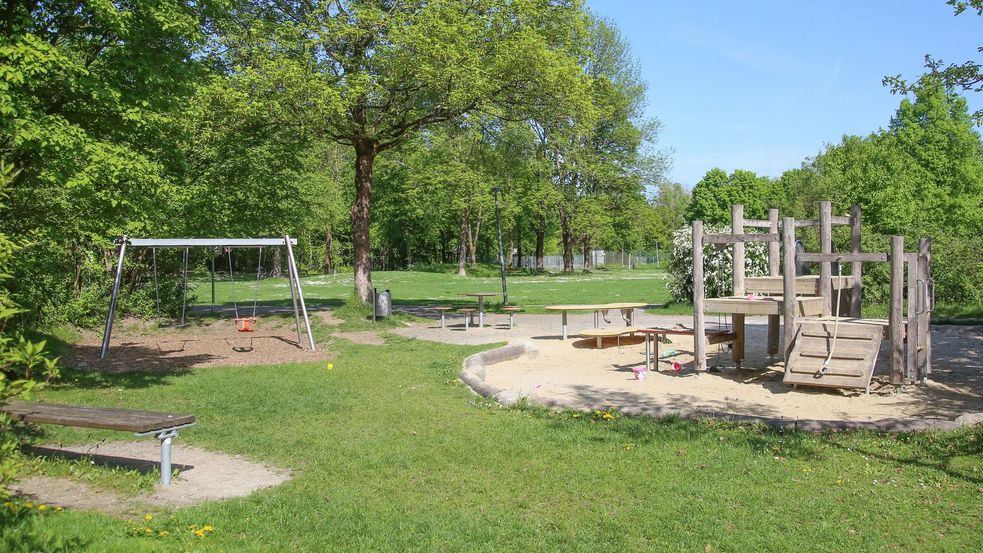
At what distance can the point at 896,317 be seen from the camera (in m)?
10.3

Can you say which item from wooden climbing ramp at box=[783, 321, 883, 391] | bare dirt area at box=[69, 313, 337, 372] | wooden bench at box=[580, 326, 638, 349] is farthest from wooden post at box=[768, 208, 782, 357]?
bare dirt area at box=[69, 313, 337, 372]

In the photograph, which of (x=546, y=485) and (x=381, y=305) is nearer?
(x=546, y=485)

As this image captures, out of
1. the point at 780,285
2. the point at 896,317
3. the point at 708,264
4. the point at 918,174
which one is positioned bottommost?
the point at 896,317

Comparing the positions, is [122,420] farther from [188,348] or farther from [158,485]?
[188,348]

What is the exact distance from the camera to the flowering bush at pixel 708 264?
72.8 ft

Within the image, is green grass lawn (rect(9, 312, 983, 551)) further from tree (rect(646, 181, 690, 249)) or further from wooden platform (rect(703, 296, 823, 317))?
tree (rect(646, 181, 690, 249))

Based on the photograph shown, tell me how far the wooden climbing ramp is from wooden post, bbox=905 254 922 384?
1.42 feet

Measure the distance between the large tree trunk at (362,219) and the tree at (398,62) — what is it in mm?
39

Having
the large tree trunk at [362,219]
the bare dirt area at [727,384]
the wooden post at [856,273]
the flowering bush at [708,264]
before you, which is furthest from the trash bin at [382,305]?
the wooden post at [856,273]

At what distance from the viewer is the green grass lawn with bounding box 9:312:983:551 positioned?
493cm

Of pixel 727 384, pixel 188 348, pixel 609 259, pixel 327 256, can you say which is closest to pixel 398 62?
pixel 188 348

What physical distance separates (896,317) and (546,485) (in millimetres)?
6469

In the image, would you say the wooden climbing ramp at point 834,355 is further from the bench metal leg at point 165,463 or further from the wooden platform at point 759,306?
the bench metal leg at point 165,463

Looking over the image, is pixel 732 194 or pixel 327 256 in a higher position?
pixel 732 194
